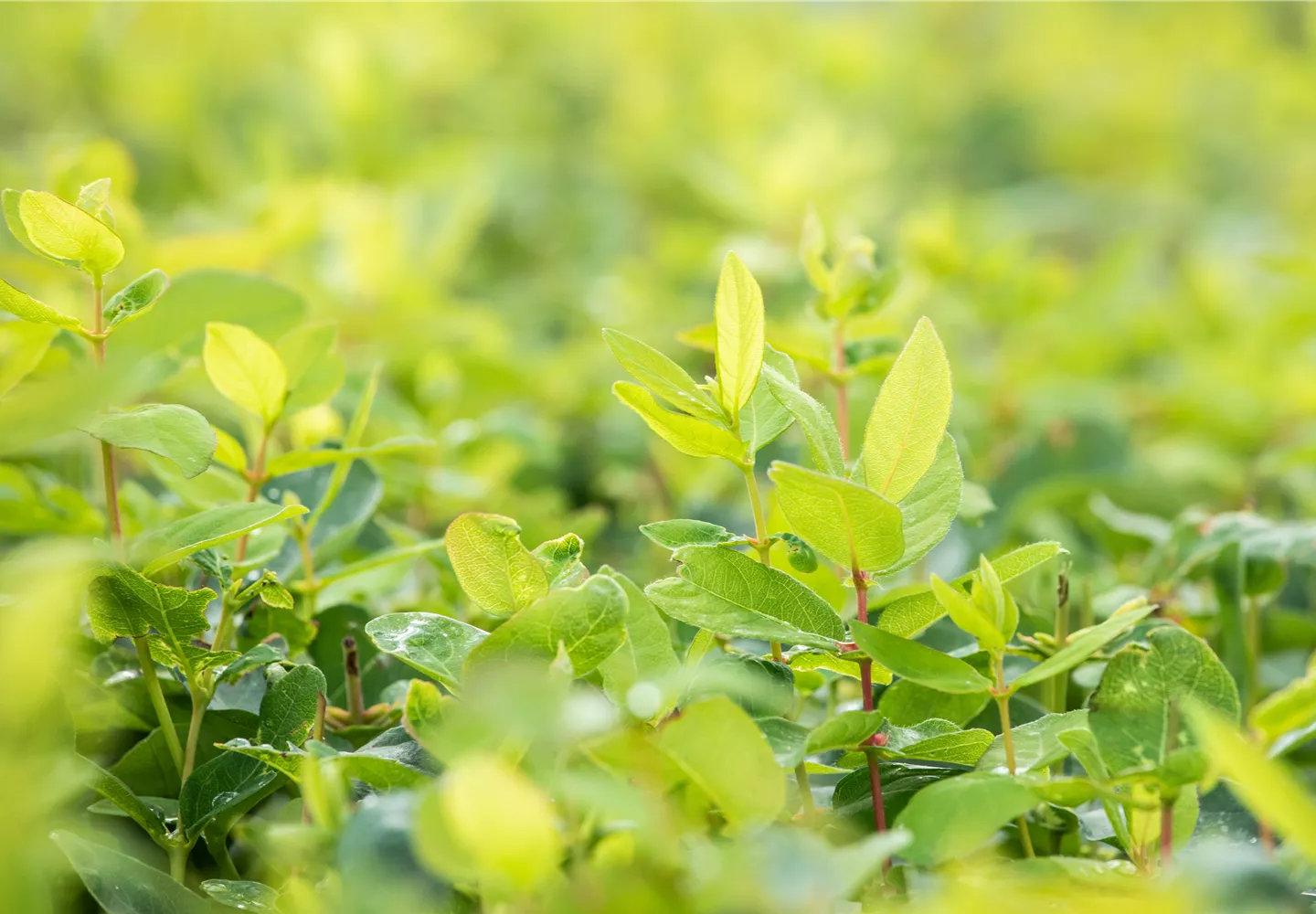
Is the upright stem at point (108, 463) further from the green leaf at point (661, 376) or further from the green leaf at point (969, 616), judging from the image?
the green leaf at point (969, 616)

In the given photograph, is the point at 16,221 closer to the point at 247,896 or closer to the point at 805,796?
the point at 247,896

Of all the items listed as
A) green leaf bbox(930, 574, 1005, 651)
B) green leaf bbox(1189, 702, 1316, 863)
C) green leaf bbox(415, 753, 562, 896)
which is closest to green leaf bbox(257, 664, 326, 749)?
green leaf bbox(415, 753, 562, 896)

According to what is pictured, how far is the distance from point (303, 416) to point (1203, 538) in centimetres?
71

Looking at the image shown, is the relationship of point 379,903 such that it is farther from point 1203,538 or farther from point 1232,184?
point 1232,184

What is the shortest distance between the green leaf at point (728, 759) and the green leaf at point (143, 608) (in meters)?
0.27

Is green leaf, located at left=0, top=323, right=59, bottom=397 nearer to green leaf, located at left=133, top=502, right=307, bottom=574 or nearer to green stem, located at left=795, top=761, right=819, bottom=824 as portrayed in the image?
green leaf, located at left=133, top=502, right=307, bottom=574

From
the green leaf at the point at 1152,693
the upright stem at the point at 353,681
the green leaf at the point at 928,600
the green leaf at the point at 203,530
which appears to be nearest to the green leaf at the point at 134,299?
the green leaf at the point at 203,530

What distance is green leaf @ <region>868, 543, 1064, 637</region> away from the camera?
1.91ft

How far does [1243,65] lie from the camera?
2.96 m

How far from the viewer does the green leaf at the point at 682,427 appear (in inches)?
23.3

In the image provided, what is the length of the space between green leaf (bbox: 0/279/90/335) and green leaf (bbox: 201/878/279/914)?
0.29m

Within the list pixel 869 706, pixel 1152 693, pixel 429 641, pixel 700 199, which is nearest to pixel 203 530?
pixel 429 641

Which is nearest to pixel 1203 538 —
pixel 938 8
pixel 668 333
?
pixel 668 333

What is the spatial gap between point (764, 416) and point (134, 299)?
34cm
